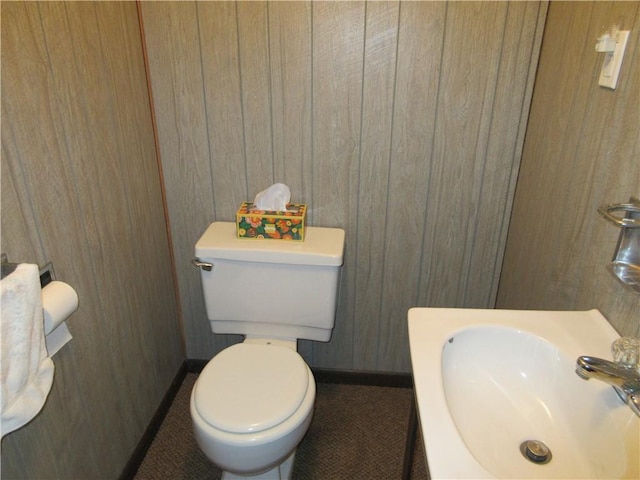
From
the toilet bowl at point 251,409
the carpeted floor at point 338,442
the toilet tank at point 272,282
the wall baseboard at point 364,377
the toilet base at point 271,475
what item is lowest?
the carpeted floor at point 338,442

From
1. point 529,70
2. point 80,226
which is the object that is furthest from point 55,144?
point 529,70

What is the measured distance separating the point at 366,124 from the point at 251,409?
101 cm

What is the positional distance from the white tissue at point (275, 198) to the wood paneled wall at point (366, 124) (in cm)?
8

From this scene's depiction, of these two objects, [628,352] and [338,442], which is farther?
[338,442]

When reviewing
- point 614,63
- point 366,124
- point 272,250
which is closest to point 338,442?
point 272,250

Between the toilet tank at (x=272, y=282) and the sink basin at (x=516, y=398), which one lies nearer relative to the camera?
the sink basin at (x=516, y=398)

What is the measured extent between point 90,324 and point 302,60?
1.07 metres

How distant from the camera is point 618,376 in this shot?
0.88 m

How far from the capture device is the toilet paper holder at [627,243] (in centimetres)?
96

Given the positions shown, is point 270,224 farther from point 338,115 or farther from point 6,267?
point 6,267

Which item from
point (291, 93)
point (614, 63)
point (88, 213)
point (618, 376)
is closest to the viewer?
point (618, 376)

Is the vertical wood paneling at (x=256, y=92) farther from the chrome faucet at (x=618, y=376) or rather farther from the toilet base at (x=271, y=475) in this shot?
the chrome faucet at (x=618, y=376)

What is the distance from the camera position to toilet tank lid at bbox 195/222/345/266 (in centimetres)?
168

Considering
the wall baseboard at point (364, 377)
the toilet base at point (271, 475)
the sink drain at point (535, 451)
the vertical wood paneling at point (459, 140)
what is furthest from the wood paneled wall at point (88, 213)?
the sink drain at point (535, 451)
